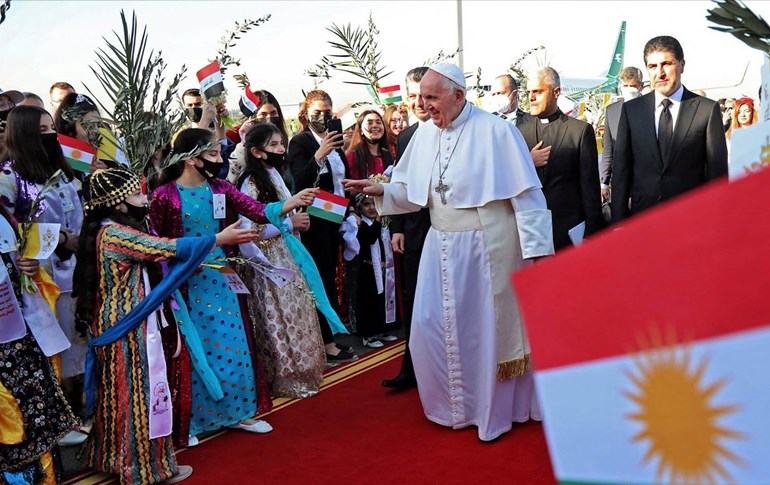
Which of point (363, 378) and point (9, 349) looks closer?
point (9, 349)

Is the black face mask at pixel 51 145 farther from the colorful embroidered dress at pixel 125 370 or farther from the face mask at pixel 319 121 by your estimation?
the face mask at pixel 319 121

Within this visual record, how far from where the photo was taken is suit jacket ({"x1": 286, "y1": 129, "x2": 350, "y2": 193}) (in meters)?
6.29

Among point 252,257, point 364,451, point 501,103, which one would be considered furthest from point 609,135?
point 364,451

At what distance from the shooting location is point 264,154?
5445mm

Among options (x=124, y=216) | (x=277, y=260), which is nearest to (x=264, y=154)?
(x=277, y=260)

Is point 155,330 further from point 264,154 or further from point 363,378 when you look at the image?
point 363,378

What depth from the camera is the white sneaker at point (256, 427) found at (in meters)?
4.78

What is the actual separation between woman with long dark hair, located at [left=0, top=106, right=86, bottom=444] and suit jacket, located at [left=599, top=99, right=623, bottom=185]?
161 inches

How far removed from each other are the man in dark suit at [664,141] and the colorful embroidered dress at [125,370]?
287 cm

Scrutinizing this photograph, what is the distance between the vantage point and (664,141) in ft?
16.1

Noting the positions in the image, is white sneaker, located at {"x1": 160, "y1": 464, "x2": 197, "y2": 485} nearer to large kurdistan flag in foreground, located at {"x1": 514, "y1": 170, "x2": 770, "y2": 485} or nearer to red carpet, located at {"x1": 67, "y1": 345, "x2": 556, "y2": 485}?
red carpet, located at {"x1": 67, "y1": 345, "x2": 556, "y2": 485}

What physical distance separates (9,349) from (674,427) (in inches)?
132

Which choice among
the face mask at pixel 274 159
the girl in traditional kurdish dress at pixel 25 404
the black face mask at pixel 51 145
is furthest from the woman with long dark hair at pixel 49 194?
the face mask at pixel 274 159

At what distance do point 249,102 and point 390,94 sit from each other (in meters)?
1.25
